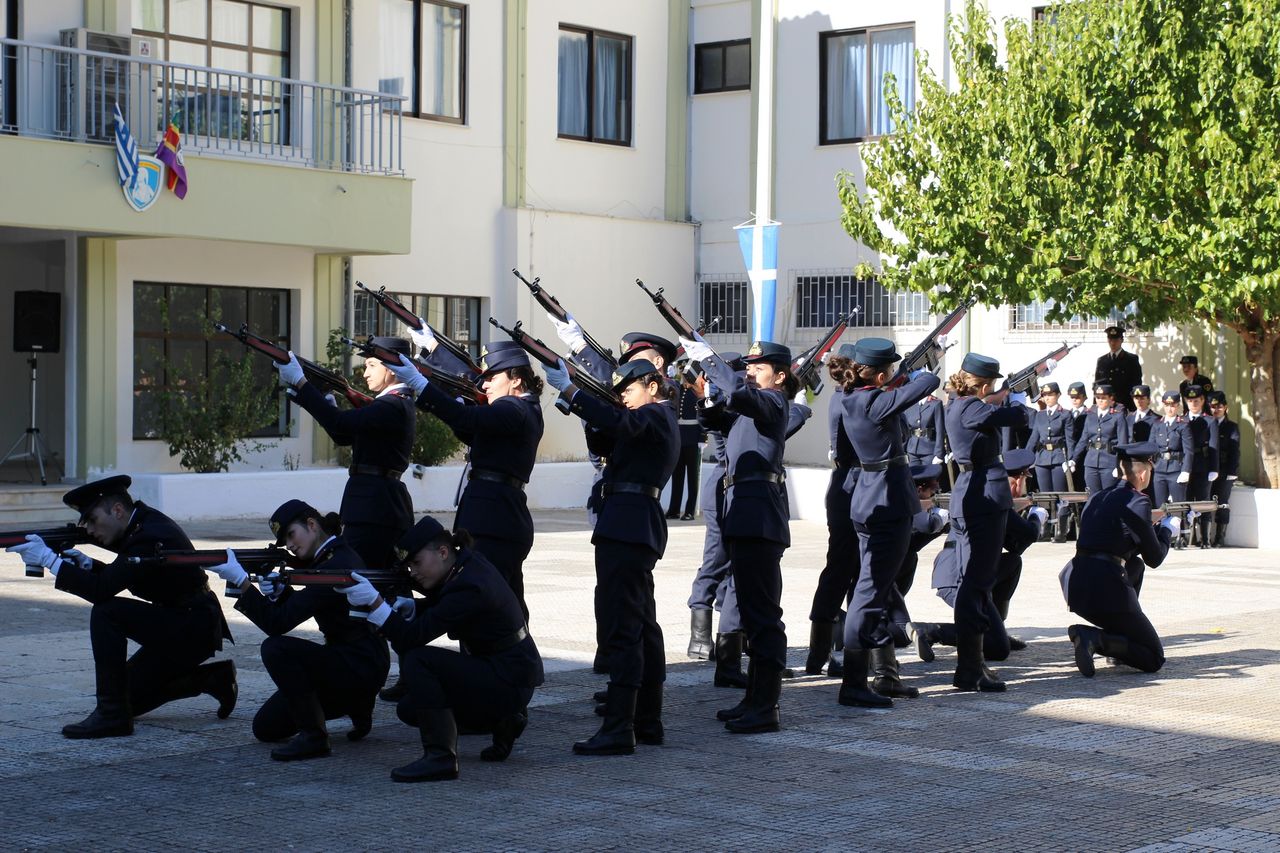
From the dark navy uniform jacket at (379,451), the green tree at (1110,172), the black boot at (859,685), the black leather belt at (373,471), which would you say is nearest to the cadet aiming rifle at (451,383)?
the dark navy uniform jacket at (379,451)

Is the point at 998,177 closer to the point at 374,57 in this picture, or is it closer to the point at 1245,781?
the point at 374,57

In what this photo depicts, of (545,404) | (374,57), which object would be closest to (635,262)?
(545,404)

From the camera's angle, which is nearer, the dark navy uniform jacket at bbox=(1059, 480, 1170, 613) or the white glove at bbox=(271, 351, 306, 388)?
the white glove at bbox=(271, 351, 306, 388)

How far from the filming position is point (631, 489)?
8383 millimetres

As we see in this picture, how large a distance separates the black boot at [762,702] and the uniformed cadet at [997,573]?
226cm

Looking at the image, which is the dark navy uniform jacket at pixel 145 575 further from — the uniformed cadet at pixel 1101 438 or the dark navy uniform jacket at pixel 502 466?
the uniformed cadet at pixel 1101 438

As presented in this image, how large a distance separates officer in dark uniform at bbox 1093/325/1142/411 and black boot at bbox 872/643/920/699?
41.6 feet

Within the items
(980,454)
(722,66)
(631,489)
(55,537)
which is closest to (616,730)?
(631,489)

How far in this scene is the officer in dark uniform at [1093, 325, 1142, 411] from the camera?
21672mm

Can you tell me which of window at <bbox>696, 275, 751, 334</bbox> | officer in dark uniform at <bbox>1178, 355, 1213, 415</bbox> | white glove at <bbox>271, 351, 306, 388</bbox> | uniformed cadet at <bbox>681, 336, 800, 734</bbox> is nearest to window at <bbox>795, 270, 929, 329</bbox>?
window at <bbox>696, 275, 751, 334</bbox>

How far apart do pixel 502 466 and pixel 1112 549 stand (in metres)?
4.11

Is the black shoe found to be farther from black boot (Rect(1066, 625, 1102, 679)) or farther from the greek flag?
the greek flag

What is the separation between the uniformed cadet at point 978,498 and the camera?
10094 mm

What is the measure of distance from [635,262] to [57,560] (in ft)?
58.3
